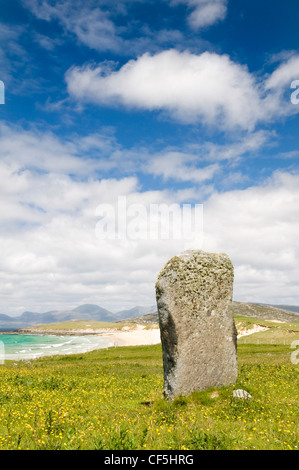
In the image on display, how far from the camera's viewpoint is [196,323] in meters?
15.0

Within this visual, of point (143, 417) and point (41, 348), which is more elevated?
point (143, 417)

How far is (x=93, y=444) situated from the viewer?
8.42 metres

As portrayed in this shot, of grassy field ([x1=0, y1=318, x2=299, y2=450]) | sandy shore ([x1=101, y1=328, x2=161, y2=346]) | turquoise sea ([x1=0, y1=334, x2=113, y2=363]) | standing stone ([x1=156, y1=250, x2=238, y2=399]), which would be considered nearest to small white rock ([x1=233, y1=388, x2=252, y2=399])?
grassy field ([x1=0, y1=318, x2=299, y2=450])

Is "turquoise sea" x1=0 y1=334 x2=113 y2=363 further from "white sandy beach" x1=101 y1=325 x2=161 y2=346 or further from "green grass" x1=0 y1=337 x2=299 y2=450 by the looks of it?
"green grass" x1=0 y1=337 x2=299 y2=450

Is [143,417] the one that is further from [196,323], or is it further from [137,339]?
[137,339]

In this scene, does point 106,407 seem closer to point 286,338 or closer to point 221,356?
point 221,356

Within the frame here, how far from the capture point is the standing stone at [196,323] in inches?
576

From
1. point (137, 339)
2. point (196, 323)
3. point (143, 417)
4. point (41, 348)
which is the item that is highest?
point (196, 323)

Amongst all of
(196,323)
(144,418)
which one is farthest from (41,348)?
(144,418)

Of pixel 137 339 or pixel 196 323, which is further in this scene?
pixel 137 339

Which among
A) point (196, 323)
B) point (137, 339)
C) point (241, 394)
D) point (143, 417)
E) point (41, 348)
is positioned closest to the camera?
point (143, 417)

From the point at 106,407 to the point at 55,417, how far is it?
3.34 meters

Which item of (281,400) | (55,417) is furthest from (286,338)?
(55,417)
